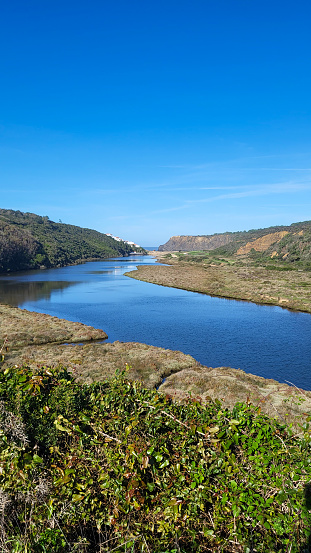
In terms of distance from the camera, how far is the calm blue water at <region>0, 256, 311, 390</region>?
29.0 metres

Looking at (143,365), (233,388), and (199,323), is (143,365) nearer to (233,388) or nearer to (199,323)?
(233,388)

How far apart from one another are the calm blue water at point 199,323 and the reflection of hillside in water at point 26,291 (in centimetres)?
17

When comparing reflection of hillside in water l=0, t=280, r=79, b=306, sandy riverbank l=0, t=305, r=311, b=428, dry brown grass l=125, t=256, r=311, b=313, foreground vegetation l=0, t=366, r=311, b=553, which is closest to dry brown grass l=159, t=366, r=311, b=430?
sandy riverbank l=0, t=305, r=311, b=428

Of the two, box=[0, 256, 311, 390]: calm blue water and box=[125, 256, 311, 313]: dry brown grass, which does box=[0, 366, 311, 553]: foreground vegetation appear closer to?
box=[0, 256, 311, 390]: calm blue water

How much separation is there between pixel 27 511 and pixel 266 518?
376 centimetres

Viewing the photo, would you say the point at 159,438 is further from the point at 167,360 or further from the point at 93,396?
the point at 167,360

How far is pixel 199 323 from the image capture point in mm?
42812

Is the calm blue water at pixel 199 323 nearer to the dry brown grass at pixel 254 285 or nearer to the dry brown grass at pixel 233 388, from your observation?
the dry brown grass at pixel 233 388

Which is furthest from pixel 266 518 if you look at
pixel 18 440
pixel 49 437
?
pixel 18 440

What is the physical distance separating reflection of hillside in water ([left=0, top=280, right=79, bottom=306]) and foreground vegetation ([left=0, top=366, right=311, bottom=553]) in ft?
173

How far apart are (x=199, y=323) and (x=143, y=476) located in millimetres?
37779

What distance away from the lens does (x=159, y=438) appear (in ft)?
19.7

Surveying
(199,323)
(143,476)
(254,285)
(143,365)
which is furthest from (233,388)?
(254,285)

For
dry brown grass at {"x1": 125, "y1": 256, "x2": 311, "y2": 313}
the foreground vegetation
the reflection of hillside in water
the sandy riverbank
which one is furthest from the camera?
dry brown grass at {"x1": 125, "y1": 256, "x2": 311, "y2": 313}
